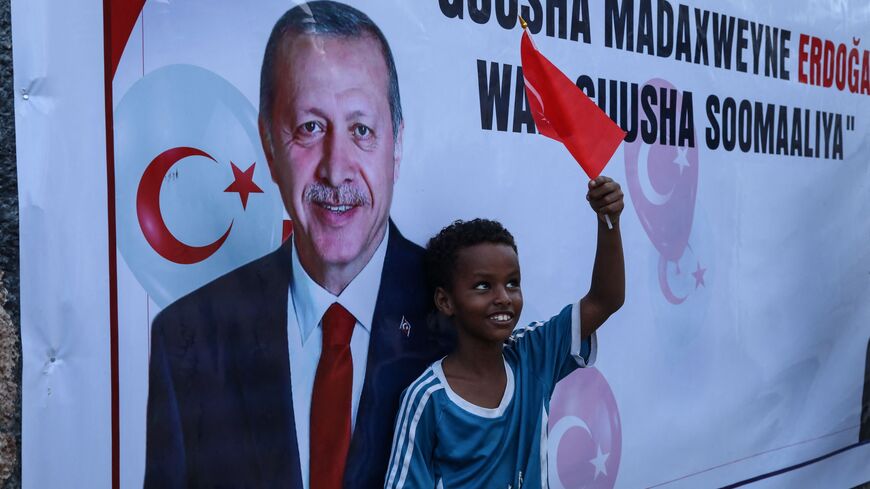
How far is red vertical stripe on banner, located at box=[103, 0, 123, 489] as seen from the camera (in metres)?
1.78

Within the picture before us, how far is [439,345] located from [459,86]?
603 millimetres

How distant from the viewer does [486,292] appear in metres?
2.20

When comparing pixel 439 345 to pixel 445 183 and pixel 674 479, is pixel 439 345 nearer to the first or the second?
→ pixel 445 183

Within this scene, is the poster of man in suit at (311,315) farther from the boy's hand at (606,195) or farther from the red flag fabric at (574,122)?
the boy's hand at (606,195)

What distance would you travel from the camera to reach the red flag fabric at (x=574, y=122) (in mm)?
2123

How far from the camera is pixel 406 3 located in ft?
7.43

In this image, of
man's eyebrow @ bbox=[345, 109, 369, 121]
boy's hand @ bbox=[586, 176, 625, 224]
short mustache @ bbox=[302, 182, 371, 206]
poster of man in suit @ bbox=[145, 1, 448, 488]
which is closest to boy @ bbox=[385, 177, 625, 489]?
boy's hand @ bbox=[586, 176, 625, 224]

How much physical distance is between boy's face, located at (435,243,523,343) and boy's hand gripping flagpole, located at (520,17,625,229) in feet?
0.82

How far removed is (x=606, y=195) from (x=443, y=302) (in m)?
0.44

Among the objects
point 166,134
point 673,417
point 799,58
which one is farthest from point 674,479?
point 166,134

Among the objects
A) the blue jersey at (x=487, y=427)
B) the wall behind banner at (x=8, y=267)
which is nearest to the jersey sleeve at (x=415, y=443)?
the blue jersey at (x=487, y=427)

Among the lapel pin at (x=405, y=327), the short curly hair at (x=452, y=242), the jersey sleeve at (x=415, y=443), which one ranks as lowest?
the jersey sleeve at (x=415, y=443)

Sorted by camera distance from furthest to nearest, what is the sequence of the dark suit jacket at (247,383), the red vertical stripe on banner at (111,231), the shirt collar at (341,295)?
1. the shirt collar at (341,295)
2. the dark suit jacket at (247,383)
3. the red vertical stripe on banner at (111,231)

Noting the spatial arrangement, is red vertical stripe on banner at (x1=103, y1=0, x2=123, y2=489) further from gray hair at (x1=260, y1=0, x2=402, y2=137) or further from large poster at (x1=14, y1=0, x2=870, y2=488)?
gray hair at (x1=260, y1=0, x2=402, y2=137)
